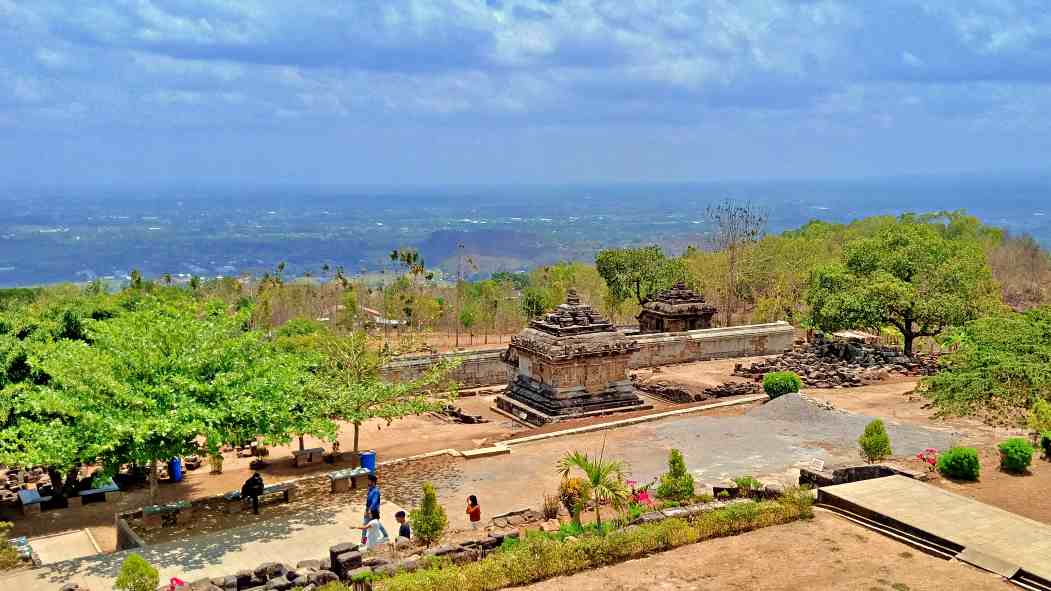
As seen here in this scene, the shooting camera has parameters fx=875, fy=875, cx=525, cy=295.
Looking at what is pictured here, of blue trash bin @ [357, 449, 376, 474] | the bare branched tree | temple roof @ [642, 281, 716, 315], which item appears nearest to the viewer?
blue trash bin @ [357, 449, 376, 474]

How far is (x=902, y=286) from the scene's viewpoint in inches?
1543

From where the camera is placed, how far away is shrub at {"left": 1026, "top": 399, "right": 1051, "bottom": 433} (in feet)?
69.2

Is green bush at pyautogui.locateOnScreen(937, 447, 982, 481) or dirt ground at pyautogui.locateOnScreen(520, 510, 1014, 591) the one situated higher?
green bush at pyautogui.locateOnScreen(937, 447, 982, 481)

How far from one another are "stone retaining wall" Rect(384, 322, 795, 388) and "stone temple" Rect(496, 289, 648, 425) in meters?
3.85

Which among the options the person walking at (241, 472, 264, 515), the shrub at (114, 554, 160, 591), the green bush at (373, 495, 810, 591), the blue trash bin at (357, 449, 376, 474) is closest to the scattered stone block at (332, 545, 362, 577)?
the green bush at (373, 495, 810, 591)

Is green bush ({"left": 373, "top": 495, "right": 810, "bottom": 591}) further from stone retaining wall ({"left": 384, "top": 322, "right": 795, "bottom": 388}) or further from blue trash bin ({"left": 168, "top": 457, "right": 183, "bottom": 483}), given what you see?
stone retaining wall ({"left": 384, "top": 322, "right": 795, "bottom": 388})

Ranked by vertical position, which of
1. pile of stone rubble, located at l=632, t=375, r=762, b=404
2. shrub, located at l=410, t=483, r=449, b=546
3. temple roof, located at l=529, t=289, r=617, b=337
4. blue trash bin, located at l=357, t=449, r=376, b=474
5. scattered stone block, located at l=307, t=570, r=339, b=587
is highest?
temple roof, located at l=529, t=289, r=617, b=337

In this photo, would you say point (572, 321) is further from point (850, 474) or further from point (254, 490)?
point (254, 490)

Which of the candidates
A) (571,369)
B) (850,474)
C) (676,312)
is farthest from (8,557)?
(676,312)

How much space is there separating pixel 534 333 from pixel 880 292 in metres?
16.7

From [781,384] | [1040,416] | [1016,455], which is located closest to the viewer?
[1016,455]

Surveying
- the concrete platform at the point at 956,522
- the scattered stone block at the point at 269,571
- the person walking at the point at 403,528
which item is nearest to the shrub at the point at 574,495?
the person walking at the point at 403,528

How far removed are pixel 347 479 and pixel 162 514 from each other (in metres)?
4.25

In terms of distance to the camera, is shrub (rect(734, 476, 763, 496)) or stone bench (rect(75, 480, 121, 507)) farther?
stone bench (rect(75, 480, 121, 507))
